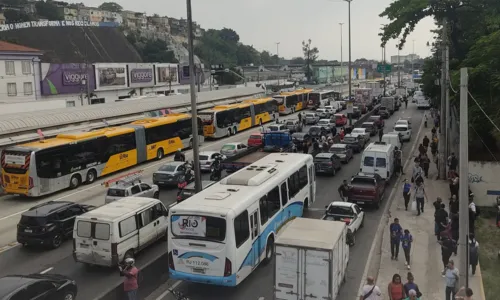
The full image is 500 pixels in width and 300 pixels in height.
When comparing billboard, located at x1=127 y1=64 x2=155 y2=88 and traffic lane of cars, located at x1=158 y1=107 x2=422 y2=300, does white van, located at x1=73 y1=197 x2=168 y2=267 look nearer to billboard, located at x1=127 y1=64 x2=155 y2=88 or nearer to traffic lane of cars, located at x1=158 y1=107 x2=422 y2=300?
traffic lane of cars, located at x1=158 y1=107 x2=422 y2=300

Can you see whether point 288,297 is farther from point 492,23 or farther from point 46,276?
point 492,23

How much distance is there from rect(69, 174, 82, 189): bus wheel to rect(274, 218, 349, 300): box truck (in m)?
18.1

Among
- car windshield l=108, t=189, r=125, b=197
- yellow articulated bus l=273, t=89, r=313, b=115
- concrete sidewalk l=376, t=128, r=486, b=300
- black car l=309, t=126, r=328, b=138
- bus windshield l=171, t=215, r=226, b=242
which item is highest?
yellow articulated bus l=273, t=89, r=313, b=115

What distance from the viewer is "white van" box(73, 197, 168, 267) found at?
1471 centimetres

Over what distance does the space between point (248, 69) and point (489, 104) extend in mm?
146169

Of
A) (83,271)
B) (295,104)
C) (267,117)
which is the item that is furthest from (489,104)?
(295,104)

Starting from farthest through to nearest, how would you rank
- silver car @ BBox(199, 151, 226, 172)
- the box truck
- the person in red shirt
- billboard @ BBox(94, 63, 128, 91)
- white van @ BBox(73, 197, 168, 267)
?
billboard @ BBox(94, 63, 128, 91) < silver car @ BBox(199, 151, 226, 172) < white van @ BBox(73, 197, 168, 267) < the person in red shirt < the box truck

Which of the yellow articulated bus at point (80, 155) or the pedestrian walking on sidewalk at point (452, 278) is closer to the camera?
the pedestrian walking on sidewalk at point (452, 278)

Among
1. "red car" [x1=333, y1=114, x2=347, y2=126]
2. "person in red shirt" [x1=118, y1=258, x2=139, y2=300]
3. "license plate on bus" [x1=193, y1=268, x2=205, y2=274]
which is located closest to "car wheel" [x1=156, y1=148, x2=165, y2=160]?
"license plate on bus" [x1=193, y1=268, x2=205, y2=274]

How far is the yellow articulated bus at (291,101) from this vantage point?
65562 millimetres

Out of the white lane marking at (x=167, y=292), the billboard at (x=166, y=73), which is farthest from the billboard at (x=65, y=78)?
the white lane marking at (x=167, y=292)

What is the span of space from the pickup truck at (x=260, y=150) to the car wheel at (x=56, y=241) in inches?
399

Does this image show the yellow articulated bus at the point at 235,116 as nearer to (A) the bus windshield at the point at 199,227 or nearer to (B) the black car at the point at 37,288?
(A) the bus windshield at the point at 199,227

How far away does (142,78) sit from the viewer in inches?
3396
